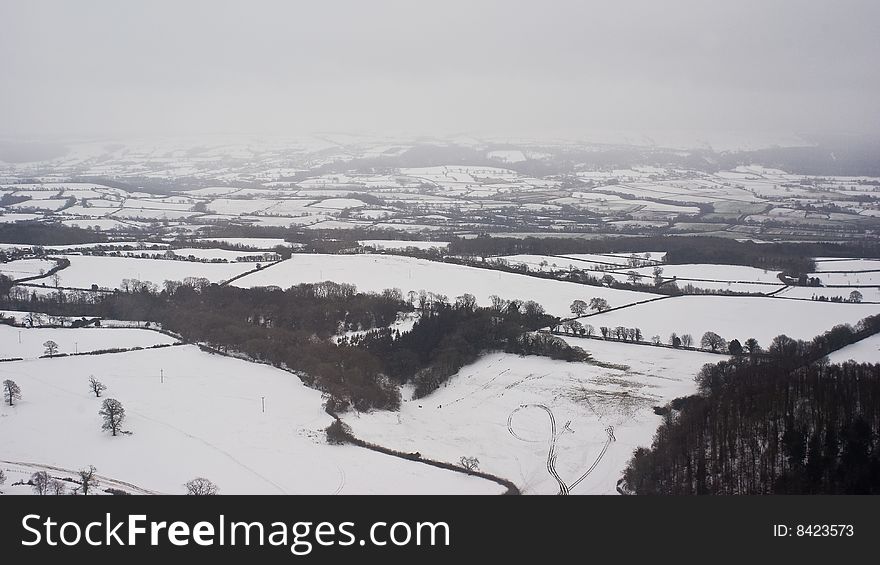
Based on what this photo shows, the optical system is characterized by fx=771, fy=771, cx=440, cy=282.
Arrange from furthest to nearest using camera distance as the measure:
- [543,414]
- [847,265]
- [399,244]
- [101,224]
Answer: [101,224] < [399,244] < [847,265] < [543,414]

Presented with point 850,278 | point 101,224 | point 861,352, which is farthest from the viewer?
point 101,224

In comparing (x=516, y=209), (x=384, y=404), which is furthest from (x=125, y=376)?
(x=516, y=209)

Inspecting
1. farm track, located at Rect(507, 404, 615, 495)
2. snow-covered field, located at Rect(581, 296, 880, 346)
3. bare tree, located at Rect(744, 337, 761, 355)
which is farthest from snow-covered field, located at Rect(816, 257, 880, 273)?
farm track, located at Rect(507, 404, 615, 495)

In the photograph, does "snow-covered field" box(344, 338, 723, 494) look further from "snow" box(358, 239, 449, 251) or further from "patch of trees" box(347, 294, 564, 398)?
"snow" box(358, 239, 449, 251)

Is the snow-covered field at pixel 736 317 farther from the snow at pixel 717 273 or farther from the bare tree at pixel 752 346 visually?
the snow at pixel 717 273

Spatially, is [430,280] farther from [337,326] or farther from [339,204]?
[339,204]

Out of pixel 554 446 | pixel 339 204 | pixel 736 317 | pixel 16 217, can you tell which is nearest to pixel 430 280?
pixel 736 317
